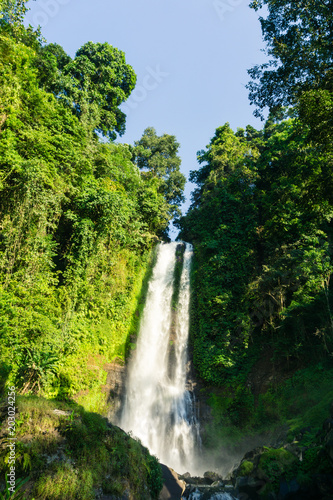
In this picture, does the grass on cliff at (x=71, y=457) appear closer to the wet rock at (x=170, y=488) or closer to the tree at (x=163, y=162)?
the wet rock at (x=170, y=488)

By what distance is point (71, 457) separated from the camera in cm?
507

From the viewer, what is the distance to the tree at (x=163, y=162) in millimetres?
27641

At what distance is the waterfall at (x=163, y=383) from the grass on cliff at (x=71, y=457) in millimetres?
5570

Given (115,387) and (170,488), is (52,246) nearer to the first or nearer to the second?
(115,387)

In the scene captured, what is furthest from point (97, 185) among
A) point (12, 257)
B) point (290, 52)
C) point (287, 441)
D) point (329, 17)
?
point (287, 441)

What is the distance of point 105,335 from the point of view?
1257cm

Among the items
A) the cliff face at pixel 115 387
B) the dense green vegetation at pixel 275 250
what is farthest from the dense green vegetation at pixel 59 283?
the dense green vegetation at pixel 275 250

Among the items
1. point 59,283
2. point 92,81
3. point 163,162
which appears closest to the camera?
point 59,283

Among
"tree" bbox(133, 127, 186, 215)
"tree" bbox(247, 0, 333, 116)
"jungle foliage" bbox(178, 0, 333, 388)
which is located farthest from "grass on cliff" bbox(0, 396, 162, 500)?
"tree" bbox(133, 127, 186, 215)

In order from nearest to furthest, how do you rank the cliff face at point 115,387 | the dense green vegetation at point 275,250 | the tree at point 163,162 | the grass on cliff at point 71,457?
the grass on cliff at point 71,457 < the dense green vegetation at point 275,250 < the cliff face at point 115,387 < the tree at point 163,162

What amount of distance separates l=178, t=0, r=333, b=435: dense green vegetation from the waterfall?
0.99 m

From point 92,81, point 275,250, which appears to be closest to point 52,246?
point 275,250

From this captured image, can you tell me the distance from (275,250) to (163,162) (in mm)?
17192

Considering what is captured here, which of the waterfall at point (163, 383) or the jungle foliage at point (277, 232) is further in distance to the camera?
the waterfall at point (163, 383)
